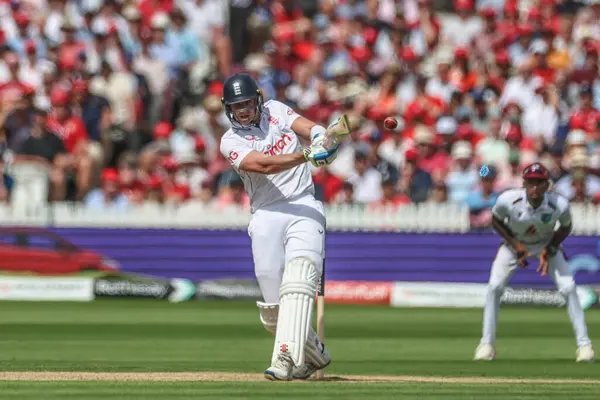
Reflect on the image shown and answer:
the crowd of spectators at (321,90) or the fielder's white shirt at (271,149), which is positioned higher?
the crowd of spectators at (321,90)

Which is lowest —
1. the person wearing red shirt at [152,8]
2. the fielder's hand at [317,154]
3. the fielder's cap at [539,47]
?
the fielder's hand at [317,154]

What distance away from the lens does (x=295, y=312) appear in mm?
8727

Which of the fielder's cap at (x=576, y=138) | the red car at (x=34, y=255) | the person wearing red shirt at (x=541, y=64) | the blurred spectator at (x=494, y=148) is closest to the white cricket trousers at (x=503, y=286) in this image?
the fielder's cap at (x=576, y=138)

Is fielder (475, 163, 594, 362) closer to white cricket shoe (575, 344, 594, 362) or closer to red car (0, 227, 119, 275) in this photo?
white cricket shoe (575, 344, 594, 362)

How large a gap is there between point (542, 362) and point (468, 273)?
24.2 ft

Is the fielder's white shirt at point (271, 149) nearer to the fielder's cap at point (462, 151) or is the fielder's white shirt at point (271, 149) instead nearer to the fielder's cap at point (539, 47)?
the fielder's cap at point (462, 151)

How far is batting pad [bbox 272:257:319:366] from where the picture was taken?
872 cm

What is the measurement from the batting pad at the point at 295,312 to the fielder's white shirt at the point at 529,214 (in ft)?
11.6

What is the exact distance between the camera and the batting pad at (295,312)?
8719mm

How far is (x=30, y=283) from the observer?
1814 cm

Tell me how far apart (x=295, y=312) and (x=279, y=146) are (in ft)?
3.75

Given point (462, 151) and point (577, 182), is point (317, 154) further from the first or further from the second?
point (577, 182)

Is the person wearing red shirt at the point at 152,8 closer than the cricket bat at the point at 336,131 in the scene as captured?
No

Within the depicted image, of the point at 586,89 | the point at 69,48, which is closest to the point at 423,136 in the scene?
the point at 586,89
